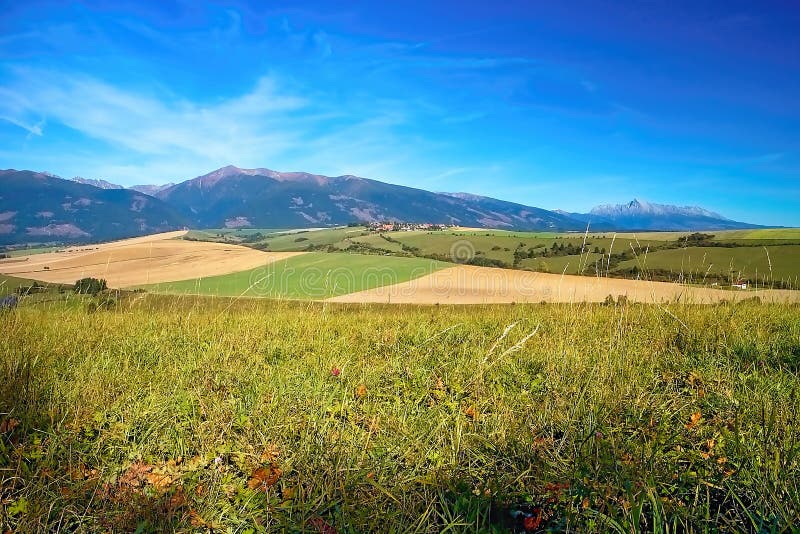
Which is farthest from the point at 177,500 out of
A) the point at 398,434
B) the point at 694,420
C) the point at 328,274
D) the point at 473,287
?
the point at 328,274

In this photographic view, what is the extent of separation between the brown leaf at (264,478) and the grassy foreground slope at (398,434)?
0.02 meters

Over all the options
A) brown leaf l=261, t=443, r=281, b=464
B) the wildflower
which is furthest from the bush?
the wildflower

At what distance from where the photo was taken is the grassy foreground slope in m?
2.37

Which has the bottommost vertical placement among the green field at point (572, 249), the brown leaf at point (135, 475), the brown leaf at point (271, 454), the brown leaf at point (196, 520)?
the brown leaf at point (135, 475)

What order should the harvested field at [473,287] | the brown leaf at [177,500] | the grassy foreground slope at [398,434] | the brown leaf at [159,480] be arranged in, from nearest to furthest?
1. the grassy foreground slope at [398,434]
2. the brown leaf at [177,500]
3. the brown leaf at [159,480]
4. the harvested field at [473,287]

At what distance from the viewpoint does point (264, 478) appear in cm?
283

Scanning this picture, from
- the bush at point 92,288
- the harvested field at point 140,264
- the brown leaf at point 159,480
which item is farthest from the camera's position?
the harvested field at point 140,264

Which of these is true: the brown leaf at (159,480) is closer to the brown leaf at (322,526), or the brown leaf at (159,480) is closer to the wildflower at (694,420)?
the brown leaf at (322,526)

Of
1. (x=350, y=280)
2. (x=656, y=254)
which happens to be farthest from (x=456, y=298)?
(x=656, y=254)

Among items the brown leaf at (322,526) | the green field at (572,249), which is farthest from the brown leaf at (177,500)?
the green field at (572,249)

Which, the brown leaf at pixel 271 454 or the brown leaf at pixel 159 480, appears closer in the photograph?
the brown leaf at pixel 159 480

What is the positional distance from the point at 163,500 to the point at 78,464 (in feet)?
3.12

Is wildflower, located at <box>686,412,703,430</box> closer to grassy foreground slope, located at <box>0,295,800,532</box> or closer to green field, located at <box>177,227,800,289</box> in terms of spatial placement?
grassy foreground slope, located at <box>0,295,800,532</box>

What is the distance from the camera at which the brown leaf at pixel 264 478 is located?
2779 mm
